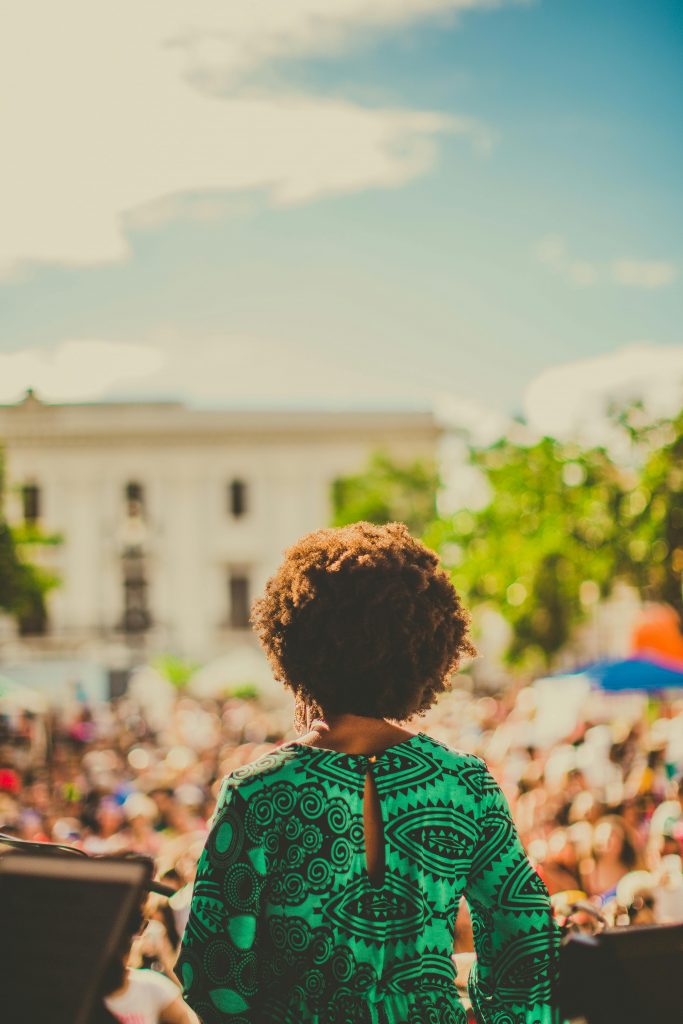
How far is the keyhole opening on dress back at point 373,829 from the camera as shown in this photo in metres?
2.08

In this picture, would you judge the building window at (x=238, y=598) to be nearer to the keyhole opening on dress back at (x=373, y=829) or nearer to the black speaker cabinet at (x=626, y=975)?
the keyhole opening on dress back at (x=373, y=829)

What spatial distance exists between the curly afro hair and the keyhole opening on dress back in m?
0.17

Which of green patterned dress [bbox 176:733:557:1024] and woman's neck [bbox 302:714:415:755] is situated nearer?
green patterned dress [bbox 176:733:557:1024]

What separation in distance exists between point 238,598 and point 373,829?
1999 inches

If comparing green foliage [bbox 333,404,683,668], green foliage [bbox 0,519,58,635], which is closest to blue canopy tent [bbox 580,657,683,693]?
green foliage [bbox 333,404,683,668]

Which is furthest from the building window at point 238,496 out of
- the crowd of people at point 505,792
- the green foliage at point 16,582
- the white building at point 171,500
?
the green foliage at point 16,582

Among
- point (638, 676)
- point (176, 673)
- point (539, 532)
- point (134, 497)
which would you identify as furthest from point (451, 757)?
point (134, 497)

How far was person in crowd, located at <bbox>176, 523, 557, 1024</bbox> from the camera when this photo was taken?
202 centimetres

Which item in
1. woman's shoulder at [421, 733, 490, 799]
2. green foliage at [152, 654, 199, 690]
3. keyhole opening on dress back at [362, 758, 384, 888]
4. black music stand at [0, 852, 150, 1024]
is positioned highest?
woman's shoulder at [421, 733, 490, 799]

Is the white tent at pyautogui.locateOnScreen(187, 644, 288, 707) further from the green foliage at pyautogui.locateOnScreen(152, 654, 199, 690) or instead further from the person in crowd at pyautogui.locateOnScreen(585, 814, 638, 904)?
the person in crowd at pyautogui.locateOnScreen(585, 814, 638, 904)

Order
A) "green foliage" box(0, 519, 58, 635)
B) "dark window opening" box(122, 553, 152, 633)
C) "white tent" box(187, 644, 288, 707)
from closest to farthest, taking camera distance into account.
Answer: "green foliage" box(0, 519, 58, 635) < "white tent" box(187, 644, 288, 707) < "dark window opening" box(122, 553, 152, 633)

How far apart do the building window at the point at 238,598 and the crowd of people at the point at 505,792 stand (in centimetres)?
2877

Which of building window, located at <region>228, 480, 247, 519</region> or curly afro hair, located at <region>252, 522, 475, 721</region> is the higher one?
building window, located at <region>228, 480, 247, 519</region>

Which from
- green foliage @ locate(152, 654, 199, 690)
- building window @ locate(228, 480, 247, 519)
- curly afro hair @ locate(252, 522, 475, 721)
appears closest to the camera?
curly afro hair @ locate(252, 522, 475, 721)
